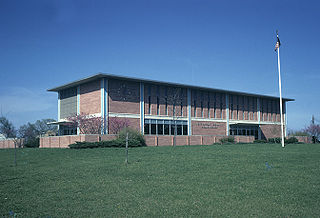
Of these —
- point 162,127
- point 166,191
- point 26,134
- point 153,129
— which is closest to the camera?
point 166,191

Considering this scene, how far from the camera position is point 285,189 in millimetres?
10641

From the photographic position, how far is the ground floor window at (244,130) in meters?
56.5

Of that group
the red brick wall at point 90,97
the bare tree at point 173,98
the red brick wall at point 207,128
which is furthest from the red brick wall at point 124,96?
the red brick wall at point 207,128

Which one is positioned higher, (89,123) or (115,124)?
(89,123)

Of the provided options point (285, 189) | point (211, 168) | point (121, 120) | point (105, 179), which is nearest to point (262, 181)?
point (285, 189)

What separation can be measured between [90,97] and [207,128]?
19153 millimetres

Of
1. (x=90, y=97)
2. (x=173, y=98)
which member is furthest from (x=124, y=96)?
(x=173, y=98)

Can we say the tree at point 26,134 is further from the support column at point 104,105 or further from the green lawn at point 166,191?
the green lawn at point 166,191

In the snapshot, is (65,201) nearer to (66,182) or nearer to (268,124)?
(66,182)

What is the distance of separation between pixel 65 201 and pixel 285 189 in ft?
22.5

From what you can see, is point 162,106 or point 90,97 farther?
point 162,106

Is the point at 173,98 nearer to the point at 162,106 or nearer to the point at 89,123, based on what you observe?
the point at 162,106

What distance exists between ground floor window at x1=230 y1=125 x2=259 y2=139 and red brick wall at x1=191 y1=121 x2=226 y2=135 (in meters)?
2.86

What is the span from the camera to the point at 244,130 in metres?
58.5
